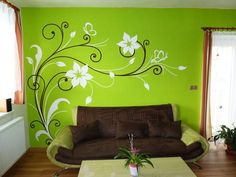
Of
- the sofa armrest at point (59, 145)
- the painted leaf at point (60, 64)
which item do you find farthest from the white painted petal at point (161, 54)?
the sofa armrest at point (59, 145)

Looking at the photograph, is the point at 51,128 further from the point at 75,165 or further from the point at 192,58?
the point at 192,58

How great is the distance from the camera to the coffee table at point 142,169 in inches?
91.2

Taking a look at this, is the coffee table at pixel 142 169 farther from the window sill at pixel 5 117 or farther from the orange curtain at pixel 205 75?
the orange curtain at pixel 205 75

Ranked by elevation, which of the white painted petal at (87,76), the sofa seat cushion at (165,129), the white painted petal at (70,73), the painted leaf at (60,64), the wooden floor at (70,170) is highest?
the painted leaf at (60,64)

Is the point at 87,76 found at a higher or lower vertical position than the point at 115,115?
higher

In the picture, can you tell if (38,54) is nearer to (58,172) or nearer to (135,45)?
(135,45)

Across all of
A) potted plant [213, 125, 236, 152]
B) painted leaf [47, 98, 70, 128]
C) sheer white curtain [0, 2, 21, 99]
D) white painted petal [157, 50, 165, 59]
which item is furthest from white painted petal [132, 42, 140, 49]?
potted plant [213, 125, 236, 152]

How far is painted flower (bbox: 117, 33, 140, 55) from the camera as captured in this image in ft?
12.4

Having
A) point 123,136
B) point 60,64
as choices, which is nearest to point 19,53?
point 60,64

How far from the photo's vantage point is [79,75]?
3.80 metres

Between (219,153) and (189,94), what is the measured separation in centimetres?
112

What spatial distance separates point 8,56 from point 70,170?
74.0 inches

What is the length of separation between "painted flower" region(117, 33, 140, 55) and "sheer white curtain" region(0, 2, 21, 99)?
1.68 metres

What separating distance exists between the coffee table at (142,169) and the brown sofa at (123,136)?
386 millimetres
